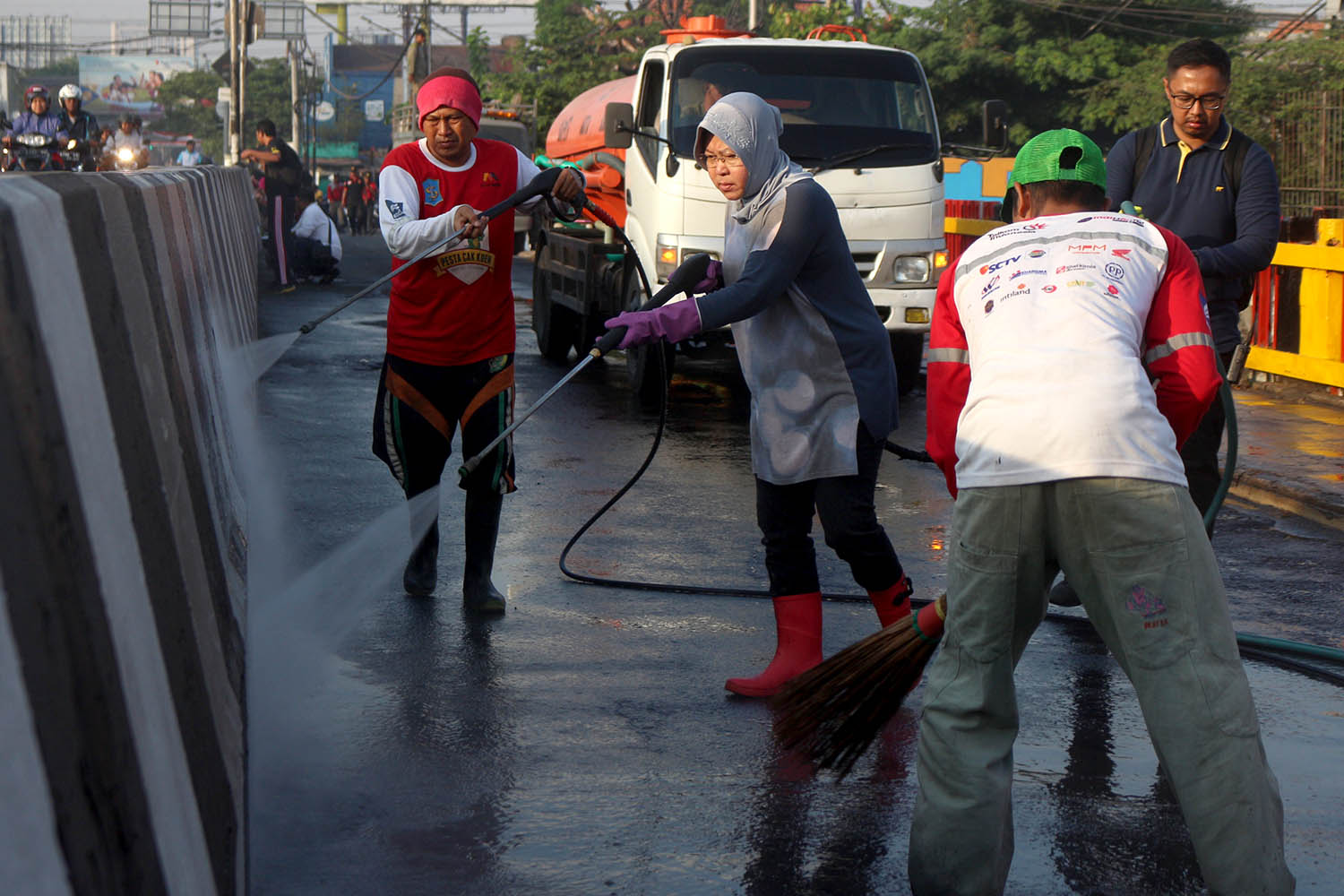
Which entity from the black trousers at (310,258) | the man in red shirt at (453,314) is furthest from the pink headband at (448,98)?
the black trousers at (310,258)

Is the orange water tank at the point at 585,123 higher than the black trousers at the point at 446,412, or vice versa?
the orange water tank at the point at 585,123

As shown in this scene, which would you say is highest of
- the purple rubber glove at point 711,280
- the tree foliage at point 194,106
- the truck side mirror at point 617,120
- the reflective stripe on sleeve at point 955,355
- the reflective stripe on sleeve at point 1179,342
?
the tree foliage at point 194,106

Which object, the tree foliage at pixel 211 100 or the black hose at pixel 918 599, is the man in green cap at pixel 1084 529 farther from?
the tree foliage at pixel 211 100

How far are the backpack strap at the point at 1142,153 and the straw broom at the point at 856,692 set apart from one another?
2.66 metres

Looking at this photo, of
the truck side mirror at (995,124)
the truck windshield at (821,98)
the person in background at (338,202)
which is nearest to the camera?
the truck windshield at (821,98)

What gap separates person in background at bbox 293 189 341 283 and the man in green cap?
20.2m

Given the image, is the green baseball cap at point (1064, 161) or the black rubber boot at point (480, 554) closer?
the green baseball cap at point (1064, 161)

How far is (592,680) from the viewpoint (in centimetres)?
514

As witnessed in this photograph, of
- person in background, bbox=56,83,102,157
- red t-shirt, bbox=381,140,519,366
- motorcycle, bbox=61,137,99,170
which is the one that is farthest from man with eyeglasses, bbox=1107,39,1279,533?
person in background, bbox=56,83,102,157

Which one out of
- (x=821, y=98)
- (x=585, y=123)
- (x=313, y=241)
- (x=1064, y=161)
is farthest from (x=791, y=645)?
(x=313, y=241)

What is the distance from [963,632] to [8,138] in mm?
22653

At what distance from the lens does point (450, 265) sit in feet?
18.9

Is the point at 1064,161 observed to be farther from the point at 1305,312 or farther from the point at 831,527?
the point at 1305,312

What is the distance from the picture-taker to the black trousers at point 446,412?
5914 millimetres
